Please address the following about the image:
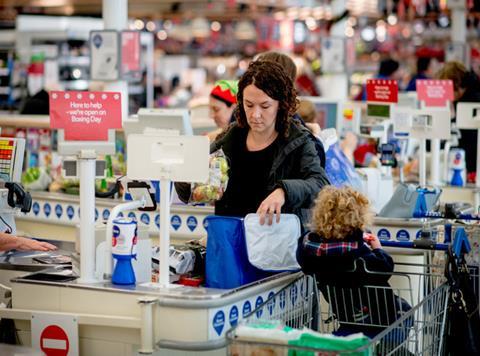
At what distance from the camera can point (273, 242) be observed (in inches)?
191

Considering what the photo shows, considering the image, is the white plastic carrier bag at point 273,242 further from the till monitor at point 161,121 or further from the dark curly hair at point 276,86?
the till monitor at point 161,121

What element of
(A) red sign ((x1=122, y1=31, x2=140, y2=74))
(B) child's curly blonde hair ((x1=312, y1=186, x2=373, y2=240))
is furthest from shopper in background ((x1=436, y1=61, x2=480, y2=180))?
(B) child's curly blonde hair ((x1=312, y1=186, x2=373, y2=240))

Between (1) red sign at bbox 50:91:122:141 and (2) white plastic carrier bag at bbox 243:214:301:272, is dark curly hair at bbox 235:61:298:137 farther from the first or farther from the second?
(1) red sign at bbox 50:91:122:141

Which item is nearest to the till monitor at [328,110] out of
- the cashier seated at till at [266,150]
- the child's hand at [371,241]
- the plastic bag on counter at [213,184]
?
the cashier seated at till at [266,150]

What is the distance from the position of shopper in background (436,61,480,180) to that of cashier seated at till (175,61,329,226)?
4.04m

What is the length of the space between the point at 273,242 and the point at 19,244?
1401mm

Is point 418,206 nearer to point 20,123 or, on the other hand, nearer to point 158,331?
point 158,331

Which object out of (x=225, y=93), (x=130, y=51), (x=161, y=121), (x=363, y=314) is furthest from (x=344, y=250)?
(x=130, y=51)

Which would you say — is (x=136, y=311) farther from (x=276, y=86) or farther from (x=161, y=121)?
(x=161, y=121)

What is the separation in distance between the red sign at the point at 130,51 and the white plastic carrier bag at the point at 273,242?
15.9ft

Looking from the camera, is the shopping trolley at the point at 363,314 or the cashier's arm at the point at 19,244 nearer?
the shopping trolley at the point at 363,314

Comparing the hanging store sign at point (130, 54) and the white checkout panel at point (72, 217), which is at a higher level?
the hanging store sign at point (130, 54)

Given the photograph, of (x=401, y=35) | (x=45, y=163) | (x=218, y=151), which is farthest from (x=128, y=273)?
(x=401, y=35)

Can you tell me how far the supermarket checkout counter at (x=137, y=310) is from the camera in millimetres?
4461
